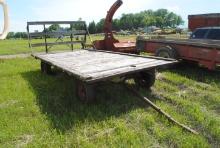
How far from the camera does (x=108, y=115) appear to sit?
4.77 metres

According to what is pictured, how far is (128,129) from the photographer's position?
4184mm

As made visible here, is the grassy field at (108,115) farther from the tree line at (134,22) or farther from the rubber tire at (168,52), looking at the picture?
the tree line at (134,22)

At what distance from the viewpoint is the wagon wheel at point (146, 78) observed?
244 inches

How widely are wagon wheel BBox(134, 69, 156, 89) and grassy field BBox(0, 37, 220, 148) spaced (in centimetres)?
22

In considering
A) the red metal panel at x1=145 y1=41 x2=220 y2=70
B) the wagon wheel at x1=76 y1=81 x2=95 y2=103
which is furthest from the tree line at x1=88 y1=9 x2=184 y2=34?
the wagon wheel at x1=76 y1=81 x2=95 y2=103

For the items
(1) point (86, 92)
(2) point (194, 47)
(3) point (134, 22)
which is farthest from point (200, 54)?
(3) point (134, 22)

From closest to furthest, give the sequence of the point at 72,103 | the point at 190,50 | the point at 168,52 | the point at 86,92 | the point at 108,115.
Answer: the point at 108,115 < the point at 86,92 < the point at 72,103 < the point at 190,50 < the point at 168,52

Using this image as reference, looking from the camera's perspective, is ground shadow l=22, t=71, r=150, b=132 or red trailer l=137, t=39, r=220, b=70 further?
red trailer l=137, t=39, r=220, b=70

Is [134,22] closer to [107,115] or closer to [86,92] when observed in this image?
[86,92]

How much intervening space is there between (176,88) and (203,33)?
356 centimetres

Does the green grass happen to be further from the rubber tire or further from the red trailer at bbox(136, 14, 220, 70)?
the rubber tire

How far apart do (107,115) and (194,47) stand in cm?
442

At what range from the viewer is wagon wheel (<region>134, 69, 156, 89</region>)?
620 cm

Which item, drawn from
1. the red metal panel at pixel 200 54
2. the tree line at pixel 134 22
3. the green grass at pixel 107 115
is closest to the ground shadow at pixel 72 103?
the green grass at pixel 107 115
